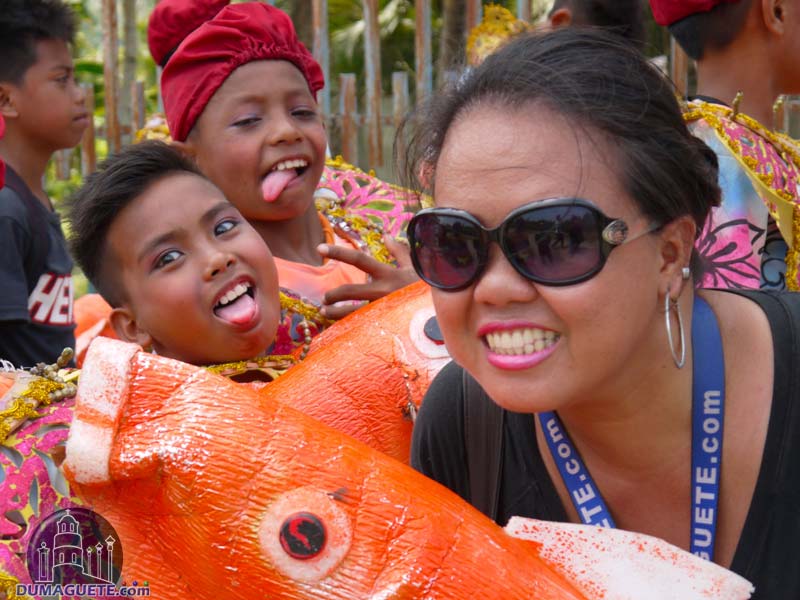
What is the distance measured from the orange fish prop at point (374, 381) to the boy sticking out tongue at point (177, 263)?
0.31 m

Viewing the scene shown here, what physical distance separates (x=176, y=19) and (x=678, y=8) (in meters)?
1.56

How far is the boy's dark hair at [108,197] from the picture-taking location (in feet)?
8.29

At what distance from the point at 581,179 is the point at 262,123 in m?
1.69

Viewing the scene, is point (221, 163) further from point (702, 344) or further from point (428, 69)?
point (428, 69)

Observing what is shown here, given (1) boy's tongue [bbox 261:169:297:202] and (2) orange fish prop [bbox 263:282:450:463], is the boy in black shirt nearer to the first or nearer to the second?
(1) boy's tongue [bbox 261:169:297:202]

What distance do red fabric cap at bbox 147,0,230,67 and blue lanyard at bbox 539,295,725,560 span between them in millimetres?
2094

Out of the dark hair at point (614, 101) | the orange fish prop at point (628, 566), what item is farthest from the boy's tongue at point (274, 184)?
the orange fish prop at point (628, 566)

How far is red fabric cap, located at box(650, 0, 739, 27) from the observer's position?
267 cm

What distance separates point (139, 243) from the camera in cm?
248

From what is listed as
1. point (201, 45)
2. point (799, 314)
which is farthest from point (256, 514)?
point (201, 45)

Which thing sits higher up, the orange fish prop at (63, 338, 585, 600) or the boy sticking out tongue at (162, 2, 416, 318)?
the boy sticking out tongue at (162, 2, 416, 318)

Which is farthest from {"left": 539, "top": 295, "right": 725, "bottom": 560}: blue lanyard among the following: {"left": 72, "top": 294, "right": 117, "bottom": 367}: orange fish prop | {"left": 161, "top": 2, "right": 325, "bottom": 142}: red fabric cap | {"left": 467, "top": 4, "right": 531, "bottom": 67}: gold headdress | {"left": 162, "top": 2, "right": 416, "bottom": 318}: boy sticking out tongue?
{"left": 467, "top": 4, "right": 531, "bottom": 67}: gold headdress

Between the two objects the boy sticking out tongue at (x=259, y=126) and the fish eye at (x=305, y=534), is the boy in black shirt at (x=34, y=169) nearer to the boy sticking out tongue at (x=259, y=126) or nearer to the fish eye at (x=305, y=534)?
the boy sticking out tongue at (x=259, y=126)

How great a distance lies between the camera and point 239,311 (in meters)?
2.46
